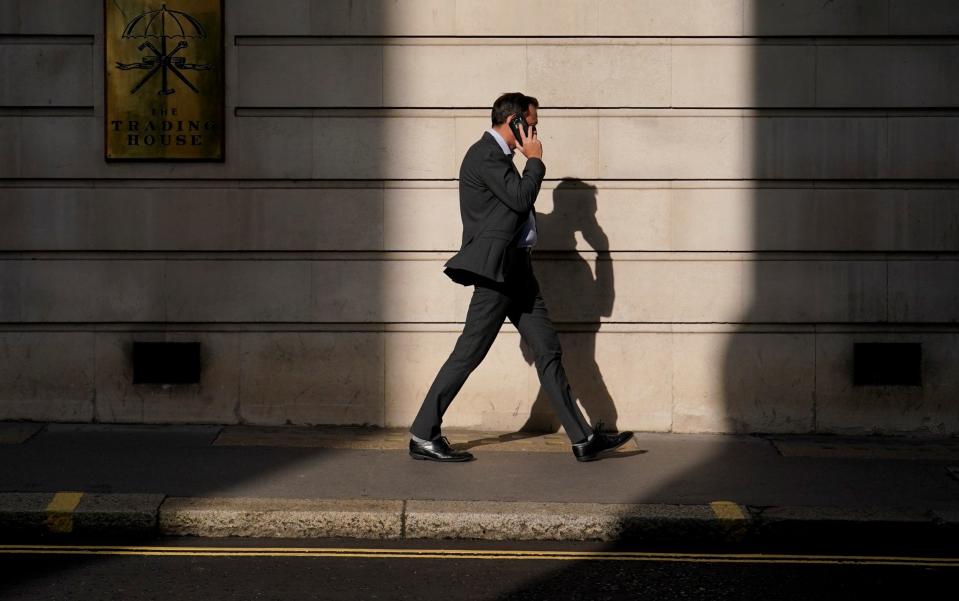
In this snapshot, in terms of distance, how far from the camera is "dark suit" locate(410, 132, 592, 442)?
7.86 meters

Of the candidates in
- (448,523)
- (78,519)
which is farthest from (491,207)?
(78,519)

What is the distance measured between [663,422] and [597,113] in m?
2.14

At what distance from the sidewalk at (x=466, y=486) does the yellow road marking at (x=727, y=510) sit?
0.01 meters

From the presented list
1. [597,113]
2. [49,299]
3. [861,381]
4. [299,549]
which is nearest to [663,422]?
Result: [861,381]

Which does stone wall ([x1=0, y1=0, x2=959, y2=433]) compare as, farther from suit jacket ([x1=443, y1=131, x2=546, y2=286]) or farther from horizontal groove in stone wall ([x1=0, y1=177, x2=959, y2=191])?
suit jacket ([x1=443, y1=131, x2=546, y2=286])

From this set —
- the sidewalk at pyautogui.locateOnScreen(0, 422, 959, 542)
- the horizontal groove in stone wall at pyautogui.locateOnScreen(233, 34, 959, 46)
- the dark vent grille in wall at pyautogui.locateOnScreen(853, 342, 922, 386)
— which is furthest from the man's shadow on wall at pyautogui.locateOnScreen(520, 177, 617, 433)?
the dark vent grille in wall at pyautogui.locateOnScreen(853, 342, 922, 386)

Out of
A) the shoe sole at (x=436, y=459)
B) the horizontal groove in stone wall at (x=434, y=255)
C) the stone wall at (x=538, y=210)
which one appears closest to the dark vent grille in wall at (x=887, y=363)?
the stone wall at (x=538, y=210)

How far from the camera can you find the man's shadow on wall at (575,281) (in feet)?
30.1

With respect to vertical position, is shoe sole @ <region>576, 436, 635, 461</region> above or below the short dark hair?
below

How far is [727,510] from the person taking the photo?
22.8 feet

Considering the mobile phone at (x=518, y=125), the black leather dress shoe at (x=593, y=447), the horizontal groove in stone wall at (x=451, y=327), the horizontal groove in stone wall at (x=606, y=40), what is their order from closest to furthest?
the mobile phone at (x=518, y=125)
the black leather dress shoe at (x=593, y=447)
the horizontal groove in stone wall at (x=606, y=40)
the horizontal groove in stone wall at (x=451, y=327)

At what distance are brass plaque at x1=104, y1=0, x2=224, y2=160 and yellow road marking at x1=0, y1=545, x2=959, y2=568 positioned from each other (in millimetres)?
3428

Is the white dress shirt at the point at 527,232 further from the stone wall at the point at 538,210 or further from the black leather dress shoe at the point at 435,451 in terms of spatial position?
the black leather dress shoe at the point at 435,451

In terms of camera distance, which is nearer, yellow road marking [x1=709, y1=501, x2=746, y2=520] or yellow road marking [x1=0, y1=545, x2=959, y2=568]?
yellow road marking [x1=0, y1=545, x2=959, y2=568]
